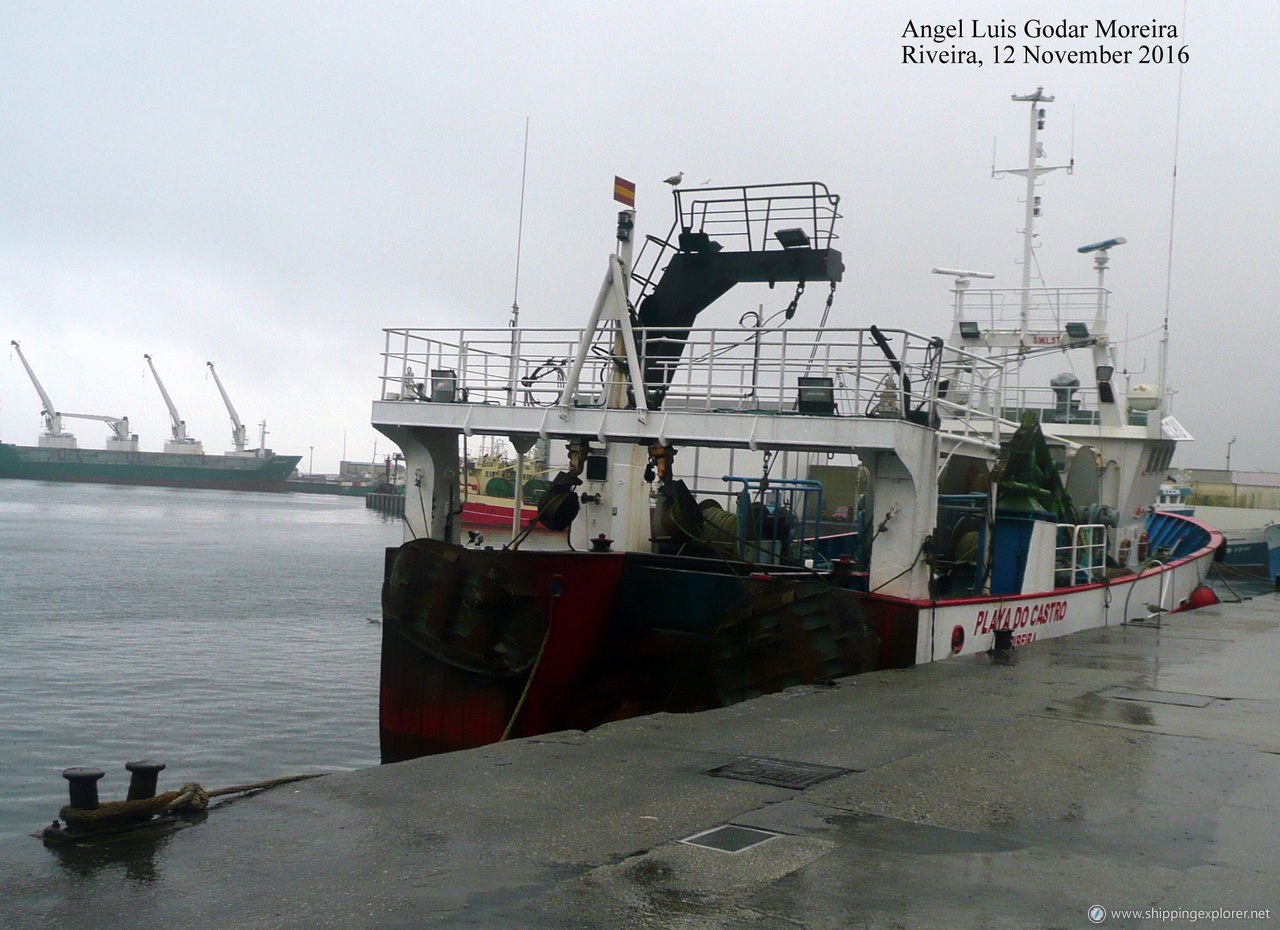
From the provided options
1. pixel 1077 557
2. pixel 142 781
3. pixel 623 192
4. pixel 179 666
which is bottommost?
pixel 179 666

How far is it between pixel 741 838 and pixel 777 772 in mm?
1502

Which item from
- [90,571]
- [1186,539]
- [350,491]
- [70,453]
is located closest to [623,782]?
[1186,539]

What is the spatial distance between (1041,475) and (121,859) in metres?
12.9

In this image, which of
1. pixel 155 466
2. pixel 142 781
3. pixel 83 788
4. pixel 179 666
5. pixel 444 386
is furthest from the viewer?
pixel 155 466

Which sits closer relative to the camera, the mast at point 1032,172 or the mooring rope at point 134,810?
the mooring rope at point 134,810

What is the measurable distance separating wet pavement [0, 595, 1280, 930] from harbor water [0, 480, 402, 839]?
1820mm

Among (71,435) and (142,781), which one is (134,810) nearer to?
(142,781)

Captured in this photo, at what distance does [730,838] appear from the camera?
5414mm

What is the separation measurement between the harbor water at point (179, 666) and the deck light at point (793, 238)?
7746mm

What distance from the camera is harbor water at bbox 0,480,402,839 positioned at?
1338 cm

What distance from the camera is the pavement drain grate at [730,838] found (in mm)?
5281

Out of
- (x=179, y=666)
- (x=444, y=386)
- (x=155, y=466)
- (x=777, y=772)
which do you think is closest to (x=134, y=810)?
(x=777, y=772)

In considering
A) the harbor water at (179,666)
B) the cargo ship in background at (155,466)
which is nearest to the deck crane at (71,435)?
the cargo ship in background at (155,466)

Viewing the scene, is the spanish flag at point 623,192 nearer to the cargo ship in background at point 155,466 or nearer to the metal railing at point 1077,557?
the metal railing at point 1077,557
